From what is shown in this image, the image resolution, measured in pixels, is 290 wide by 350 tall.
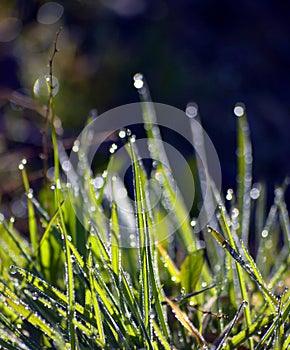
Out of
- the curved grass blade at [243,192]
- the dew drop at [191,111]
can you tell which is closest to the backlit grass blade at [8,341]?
the curved grass blade at [243,192]

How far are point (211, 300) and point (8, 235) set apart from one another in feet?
0.93

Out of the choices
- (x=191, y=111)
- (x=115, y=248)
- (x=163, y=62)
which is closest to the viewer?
(x=115, y=248)

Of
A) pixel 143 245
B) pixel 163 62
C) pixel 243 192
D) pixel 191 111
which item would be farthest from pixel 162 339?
pixel 163 62

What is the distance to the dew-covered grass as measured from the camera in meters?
0.63

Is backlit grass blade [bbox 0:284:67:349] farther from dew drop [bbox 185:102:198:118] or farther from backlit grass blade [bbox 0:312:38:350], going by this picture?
dew drop [bbox 185:102:198:118]

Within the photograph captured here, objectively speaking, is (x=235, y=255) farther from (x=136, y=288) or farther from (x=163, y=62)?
(x=163, y=62)

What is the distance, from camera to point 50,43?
254cm

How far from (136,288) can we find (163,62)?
Result: 2.08m

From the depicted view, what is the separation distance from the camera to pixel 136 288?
782mm

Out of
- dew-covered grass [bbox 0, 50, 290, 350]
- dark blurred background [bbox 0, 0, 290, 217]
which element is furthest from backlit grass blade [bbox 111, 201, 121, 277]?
→ dark blurred background [bbox 0, 0, 290, 217]

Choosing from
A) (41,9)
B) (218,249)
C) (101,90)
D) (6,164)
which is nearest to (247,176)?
(218,249)

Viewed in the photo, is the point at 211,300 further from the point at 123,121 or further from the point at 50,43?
the point at 50,43

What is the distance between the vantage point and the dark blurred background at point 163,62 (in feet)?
A: 7.61

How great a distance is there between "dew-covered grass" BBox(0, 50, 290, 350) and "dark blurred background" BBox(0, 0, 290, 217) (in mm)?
932
